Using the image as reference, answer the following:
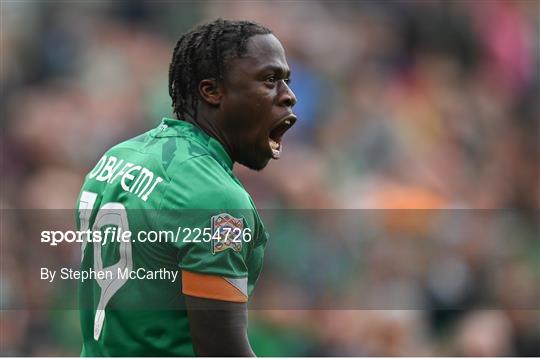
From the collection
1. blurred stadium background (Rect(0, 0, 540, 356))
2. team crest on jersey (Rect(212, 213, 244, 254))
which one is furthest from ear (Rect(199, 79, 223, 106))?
blurred stadium background (Rect(0, 0, 540, 356))

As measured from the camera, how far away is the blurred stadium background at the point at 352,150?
6.71 meters

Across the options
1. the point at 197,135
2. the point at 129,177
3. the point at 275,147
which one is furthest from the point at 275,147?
the point at 129,177

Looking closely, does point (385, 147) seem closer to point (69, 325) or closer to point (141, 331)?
point (69, 325)

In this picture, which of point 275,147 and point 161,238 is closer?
point 161,238

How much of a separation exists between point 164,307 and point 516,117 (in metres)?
5.83

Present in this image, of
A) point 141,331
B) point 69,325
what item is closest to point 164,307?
point 141,331

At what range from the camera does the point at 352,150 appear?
737 cm

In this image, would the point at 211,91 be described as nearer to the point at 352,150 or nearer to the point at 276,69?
the point at 276,69

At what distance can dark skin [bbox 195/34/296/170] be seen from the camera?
121 inches

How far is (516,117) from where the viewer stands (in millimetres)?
8250

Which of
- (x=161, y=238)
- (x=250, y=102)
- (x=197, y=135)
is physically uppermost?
(x=250, y=102)

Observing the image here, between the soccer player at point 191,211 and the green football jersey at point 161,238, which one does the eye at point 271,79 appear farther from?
the green football jersey at point 161,238

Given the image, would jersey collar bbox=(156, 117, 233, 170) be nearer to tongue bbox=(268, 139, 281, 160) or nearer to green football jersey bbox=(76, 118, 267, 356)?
green football jersey bbox=(76, 118, 267, 356)

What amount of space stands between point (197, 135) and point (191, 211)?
36 cm
